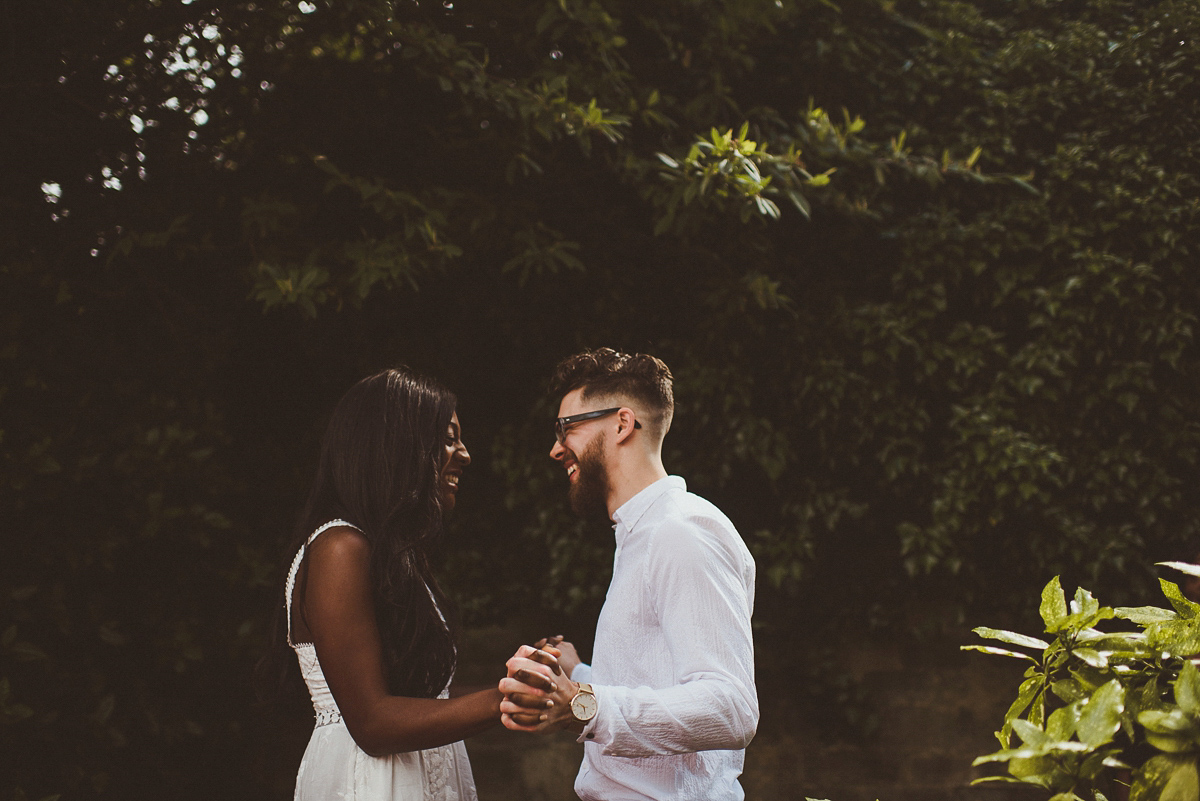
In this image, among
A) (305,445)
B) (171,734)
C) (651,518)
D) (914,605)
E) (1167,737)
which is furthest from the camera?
(305,445)

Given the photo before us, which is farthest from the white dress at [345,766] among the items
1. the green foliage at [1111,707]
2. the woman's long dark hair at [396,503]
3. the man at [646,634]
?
the green foliage at [1111,707]

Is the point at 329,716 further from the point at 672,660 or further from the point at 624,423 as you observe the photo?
the point at 624,423

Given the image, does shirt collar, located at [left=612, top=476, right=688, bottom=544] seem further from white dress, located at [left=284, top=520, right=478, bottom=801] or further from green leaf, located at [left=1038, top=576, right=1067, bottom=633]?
green leaf, located at [left=1038, top=576, right=1067, bottom=633]

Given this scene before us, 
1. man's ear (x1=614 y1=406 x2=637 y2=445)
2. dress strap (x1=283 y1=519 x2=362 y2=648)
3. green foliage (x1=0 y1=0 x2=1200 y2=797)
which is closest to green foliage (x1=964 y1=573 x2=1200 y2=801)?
man's ear (x1=614 y1=406 x2=637 y2=445)

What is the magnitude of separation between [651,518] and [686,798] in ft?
2.46

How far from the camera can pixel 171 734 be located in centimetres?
377

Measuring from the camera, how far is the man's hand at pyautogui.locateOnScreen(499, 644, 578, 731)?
1.81 metres

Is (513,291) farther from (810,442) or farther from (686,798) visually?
(686,798)

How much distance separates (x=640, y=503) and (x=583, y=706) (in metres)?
0.72

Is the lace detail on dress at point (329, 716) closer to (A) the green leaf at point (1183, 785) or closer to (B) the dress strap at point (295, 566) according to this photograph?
(B) the dress strap at point (295, 566)

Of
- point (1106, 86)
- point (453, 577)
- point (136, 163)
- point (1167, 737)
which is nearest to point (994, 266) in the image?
point (1106, 86)

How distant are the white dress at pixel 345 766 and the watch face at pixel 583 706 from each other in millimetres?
607

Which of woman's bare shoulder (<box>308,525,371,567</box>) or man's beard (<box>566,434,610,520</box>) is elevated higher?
man's beard (<box>566,434,610,520</box>)

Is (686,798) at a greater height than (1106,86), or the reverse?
(1106,86)
